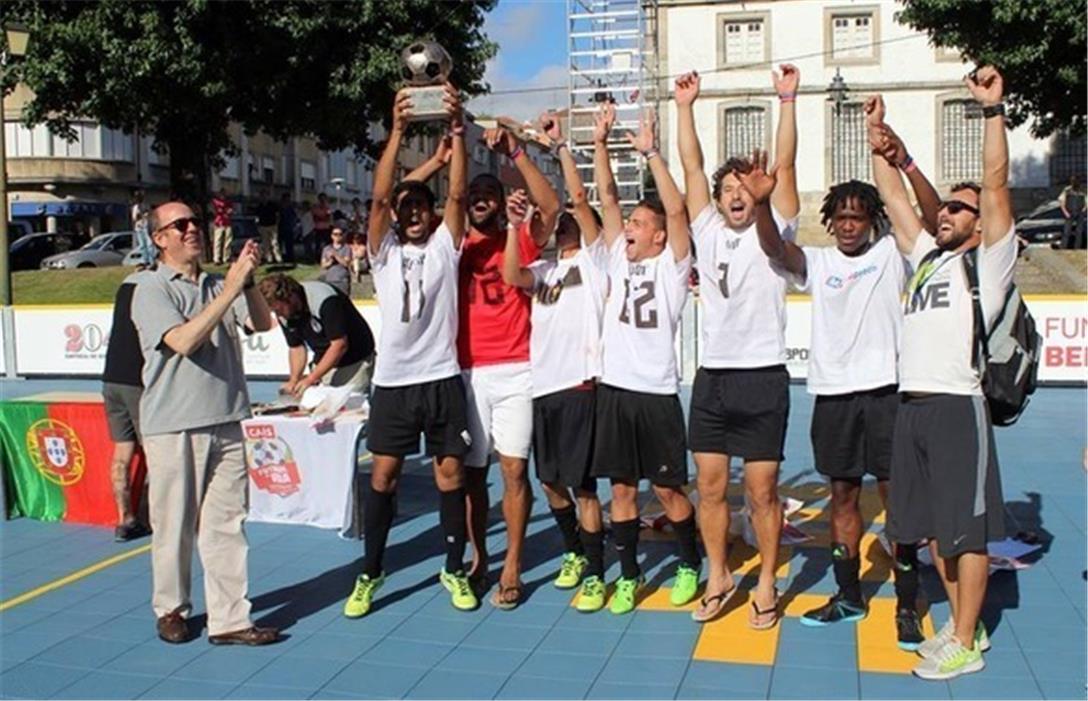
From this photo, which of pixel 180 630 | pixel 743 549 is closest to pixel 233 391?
pixel 180 630

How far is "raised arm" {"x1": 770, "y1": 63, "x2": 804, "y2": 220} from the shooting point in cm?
512

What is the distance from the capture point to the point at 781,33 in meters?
39.1

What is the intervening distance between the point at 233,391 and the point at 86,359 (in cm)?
1197

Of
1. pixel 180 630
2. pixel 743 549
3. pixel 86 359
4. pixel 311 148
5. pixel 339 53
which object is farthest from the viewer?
pixel 311 148

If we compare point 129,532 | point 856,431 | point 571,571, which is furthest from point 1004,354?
point 129,532

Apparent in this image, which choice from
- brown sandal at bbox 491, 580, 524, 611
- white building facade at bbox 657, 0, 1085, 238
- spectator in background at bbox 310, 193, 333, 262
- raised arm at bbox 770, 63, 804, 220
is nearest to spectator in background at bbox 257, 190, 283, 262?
spectator in background at bbox 310, 193, 333, 262

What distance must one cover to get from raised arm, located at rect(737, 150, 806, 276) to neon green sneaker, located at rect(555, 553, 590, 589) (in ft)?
6.47

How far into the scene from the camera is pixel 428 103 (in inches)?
208

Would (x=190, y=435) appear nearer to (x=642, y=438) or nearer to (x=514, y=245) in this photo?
(x=514, y=245)

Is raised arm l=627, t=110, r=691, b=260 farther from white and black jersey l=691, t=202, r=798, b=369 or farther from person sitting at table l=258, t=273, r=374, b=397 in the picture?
person sitting at table l=258, t=273, r=374, b=397

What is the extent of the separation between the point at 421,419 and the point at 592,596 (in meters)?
1.23

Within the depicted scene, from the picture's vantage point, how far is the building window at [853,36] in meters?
38.6

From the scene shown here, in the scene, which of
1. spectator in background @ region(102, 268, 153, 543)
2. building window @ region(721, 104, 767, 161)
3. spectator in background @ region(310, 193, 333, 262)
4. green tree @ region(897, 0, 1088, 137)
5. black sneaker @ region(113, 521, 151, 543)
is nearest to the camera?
spectator in background @ region(102, 268, 153, 543)

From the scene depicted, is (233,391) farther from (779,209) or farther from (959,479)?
(959,479)
